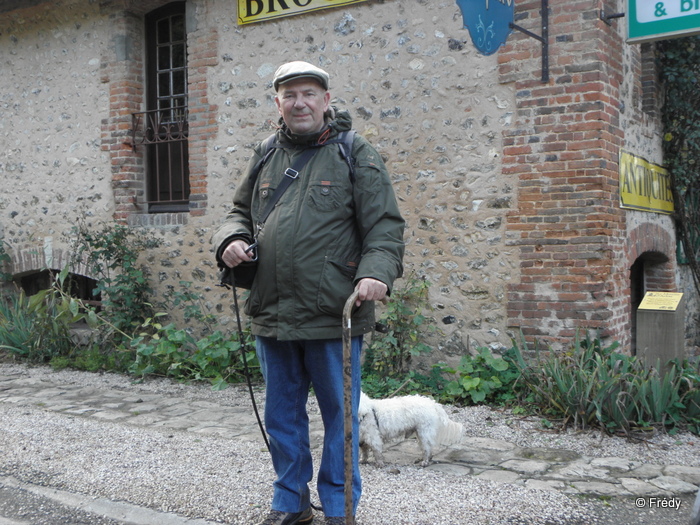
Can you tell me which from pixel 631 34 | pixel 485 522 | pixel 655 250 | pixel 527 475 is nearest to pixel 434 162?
pixel 631 34

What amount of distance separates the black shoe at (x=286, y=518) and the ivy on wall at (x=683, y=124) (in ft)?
19.3

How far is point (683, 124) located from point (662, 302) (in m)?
2.53

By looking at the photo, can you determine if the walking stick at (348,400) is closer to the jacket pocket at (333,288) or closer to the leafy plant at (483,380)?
the jacket pocket at (333,288)

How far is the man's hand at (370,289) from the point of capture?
118 inches

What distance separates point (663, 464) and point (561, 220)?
2266mm

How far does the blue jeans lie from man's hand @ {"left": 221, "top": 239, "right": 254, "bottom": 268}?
39cm

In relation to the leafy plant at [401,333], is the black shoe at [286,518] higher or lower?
lower

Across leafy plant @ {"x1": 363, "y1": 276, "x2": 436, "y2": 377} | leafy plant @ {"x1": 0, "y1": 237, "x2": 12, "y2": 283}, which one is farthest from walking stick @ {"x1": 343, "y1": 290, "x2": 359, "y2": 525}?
leafy plant @ {"x1": 0, "y1": 237, "x2": 12, "y2": 283}

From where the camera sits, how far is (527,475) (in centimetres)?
420

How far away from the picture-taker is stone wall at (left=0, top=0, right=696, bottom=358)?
5.99 m

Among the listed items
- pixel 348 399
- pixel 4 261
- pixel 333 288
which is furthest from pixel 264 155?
pixel 4 261

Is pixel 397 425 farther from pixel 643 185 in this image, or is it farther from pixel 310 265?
pixel 643 185

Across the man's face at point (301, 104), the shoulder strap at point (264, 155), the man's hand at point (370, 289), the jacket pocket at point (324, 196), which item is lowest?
the man's hand at point (370, 289)

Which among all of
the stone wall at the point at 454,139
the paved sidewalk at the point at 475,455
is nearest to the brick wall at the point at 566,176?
the stone wall at the point at 454,139
